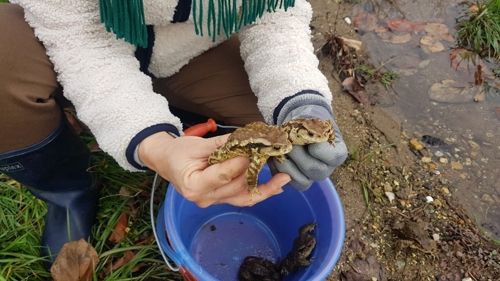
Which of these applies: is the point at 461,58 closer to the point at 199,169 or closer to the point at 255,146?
the point at 255,146

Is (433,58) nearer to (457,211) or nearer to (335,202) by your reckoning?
(457,211)

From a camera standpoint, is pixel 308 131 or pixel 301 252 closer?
pixel 308 131

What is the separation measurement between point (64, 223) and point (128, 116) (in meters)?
0.90

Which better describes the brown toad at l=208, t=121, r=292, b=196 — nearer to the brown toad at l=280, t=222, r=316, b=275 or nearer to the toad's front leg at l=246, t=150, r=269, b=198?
the toad's front leg at l=246, t=150, r=269, b=198

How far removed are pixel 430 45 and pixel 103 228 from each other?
2.65m

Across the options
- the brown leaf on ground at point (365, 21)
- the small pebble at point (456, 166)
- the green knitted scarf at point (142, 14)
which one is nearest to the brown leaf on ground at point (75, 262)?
the green knitted scarf at point (142, 14)

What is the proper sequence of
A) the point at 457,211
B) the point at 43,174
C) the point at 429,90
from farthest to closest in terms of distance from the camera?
1. the point at 429,90
2. the point at 457,211
3. the point at 43,174

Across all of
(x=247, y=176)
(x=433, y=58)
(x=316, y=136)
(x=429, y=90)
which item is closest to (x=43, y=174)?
(x=247, y=176)

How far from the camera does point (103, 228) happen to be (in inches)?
97.7

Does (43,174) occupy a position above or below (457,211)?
above

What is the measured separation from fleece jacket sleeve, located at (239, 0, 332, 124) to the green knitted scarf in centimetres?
17

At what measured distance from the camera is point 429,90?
3.19m

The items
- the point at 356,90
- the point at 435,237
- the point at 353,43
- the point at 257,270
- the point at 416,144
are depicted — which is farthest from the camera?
the point at 353,43

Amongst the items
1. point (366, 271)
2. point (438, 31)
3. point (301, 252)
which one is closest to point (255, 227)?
point (301, 252)
